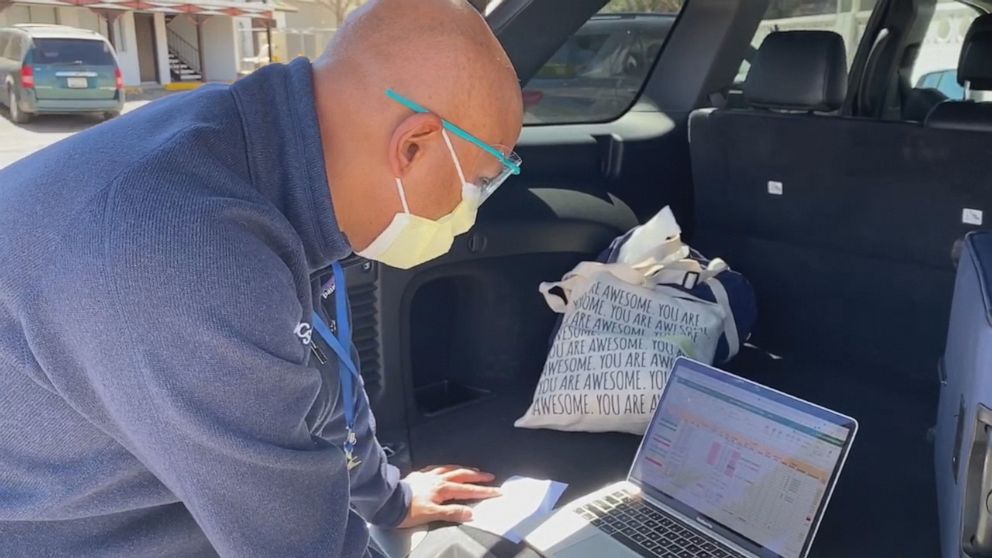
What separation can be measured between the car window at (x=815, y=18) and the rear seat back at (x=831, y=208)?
1.87ft

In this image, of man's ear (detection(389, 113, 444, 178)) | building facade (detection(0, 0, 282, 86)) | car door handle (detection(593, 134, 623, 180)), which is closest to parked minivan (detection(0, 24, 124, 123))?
building facade (detection(0, 0, 282, 86))

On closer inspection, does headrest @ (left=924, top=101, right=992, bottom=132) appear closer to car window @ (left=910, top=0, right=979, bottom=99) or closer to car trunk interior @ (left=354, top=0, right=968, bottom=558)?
car trunk interior @ (left=354, top=0, right=968, bottom=558)

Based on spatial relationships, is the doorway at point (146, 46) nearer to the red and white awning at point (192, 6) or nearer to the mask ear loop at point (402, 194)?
the red and white awning at point (192, 6)

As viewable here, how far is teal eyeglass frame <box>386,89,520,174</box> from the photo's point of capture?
102cm

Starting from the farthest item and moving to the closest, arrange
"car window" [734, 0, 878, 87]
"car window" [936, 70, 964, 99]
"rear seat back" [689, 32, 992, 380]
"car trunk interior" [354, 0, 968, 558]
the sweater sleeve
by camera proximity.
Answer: "car window" [936, 70, 964, 99] → "car window" [734, 0, 878, 87] → "rear seat back" [689, 32, 992, 380] → "car trunk interior" [354, 0, 968, 558] → the sweater sleeve

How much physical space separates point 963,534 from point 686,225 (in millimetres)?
1725

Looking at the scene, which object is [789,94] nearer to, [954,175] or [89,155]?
[954,175]

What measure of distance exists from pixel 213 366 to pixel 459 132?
15.9 inches

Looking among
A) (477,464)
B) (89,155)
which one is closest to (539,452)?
(477,464)

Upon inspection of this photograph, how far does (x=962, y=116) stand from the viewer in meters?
2.16

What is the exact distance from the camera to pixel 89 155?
3.04 feet

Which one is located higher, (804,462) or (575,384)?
(804,462)

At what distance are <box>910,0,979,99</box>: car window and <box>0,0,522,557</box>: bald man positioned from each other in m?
2.90

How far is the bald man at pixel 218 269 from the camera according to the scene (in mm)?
820
